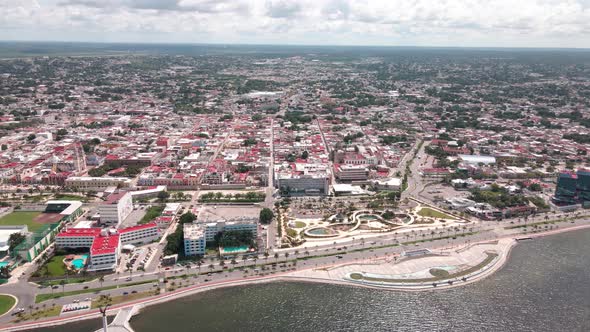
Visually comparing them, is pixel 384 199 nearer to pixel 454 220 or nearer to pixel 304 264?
pixel 454 220

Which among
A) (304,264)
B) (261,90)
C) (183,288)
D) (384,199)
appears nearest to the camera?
(183,288)

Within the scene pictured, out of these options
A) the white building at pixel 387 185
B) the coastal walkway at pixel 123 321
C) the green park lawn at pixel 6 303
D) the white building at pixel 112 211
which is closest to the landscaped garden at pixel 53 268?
the green park lawn at pixel 6 303

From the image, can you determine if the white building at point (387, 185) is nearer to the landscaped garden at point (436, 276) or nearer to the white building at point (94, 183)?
the landscaped garden at point (436, 276)

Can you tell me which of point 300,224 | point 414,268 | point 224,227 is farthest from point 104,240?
point 414,268

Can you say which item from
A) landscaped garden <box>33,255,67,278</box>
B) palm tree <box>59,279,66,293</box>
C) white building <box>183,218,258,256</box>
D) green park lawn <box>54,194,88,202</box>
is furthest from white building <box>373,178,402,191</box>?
palm tree <box>59,279,66,293</box>

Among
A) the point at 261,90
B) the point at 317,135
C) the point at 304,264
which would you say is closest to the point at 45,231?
the point at 304,264

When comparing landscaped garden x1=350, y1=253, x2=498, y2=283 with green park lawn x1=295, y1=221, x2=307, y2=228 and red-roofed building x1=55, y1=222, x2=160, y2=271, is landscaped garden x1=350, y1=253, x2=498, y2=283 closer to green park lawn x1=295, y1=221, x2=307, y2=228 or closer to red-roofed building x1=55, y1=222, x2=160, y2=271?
green park lawn x1=295, y1=221, x2=307, y2=228
